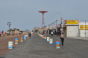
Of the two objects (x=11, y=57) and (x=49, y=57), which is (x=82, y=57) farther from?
(x=11, y=57)

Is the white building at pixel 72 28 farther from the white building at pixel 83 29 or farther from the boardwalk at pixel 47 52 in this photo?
the boardwalk at pixel 47 52

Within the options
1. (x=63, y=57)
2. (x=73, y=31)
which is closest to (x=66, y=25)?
(x=73, y=31)

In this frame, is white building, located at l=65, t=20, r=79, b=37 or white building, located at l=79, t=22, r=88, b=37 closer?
white building, located at l=79, t=22, r=88, b=37

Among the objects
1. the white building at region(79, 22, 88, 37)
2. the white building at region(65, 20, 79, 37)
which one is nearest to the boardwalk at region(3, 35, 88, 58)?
the white building at region(79, 22, 88, 37)

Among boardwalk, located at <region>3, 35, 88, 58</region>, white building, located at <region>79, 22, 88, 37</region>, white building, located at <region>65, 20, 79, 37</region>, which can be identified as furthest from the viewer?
white building, located at <region>65, 20, 79, 37</region>

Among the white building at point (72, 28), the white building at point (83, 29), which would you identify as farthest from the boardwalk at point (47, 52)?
the white building at point (72, 28)

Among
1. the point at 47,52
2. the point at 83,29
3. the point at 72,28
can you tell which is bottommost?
the point at 47,52

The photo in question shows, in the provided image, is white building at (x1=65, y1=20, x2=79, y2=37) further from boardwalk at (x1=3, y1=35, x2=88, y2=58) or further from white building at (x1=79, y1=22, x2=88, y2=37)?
boardwalk at (x1=3, y1=35, x2=88, y2=58)

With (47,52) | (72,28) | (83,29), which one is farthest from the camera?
(72,28)

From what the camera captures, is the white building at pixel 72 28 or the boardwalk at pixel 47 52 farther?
the white building at pixel 72 28

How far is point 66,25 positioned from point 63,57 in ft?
189

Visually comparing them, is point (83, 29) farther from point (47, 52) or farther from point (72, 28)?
point (47, 52)

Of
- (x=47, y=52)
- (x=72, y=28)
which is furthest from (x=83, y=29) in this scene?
(x=47, y=52)

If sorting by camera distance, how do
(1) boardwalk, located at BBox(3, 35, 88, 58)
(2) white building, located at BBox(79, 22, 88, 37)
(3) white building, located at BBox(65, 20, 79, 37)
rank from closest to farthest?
1. (1) boardwalk, located at BBox(3, 35, 88, 58)
2. (2) white building, located at BBox(79, 22, 88, 37)
3. (3) white building, located at BBox(65, 20, 79, 37)
